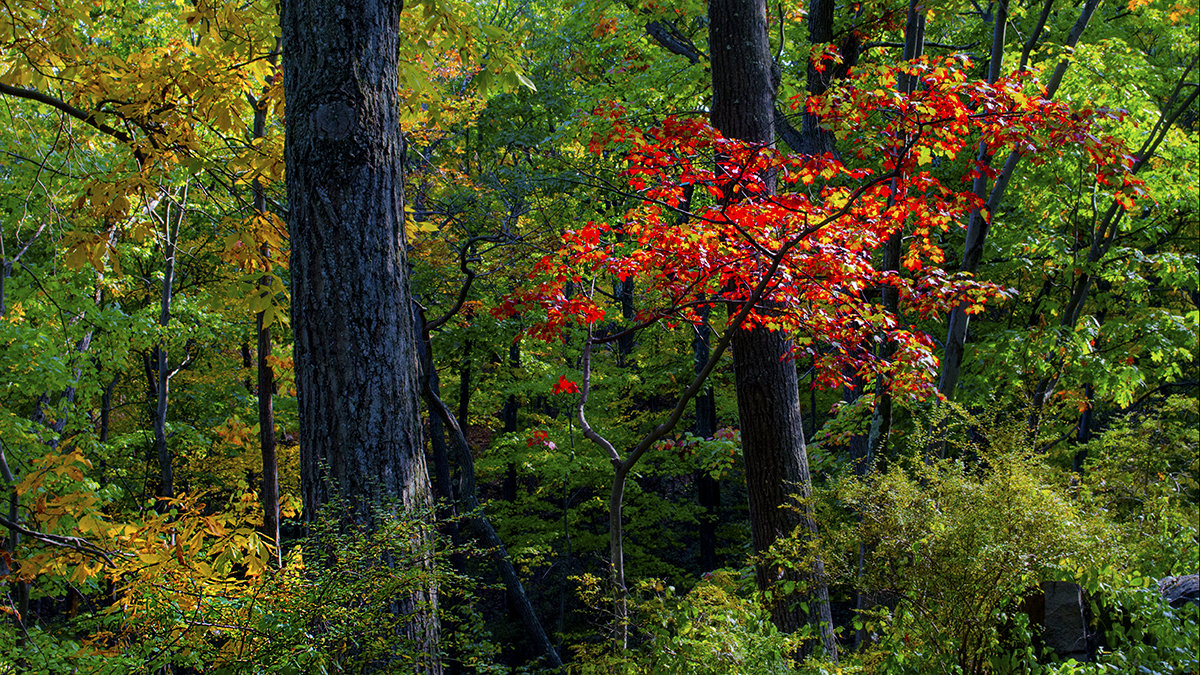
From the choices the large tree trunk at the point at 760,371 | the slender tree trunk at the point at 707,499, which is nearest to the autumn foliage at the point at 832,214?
the large tree trunk at the point at 760,371

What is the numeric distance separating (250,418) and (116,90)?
9835mm

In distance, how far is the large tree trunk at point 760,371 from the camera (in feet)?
15.5

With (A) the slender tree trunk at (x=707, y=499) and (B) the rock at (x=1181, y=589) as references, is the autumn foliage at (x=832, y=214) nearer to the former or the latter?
(B) the rock at (x=1181, y=589)

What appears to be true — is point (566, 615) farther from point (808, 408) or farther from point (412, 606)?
point (412, 606)

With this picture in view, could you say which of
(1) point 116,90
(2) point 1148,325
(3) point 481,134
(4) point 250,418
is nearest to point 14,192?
(4) point 250,418

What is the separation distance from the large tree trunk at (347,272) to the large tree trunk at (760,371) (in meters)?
2.69

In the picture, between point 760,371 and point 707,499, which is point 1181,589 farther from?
point 707,499

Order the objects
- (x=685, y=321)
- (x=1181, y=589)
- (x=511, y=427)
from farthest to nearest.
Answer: (x=511, y=427) → (x=685, y=321) → (x=1181, y=589)

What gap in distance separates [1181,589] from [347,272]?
12.7ft

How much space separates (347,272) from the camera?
9.02 feet

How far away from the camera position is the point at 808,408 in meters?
16.7

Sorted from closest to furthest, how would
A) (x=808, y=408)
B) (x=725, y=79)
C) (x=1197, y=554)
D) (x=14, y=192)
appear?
1. (x=1197, y=554)
2. (x=725, y=79)
3. (x=14, y=192)
4. (x=808, y=408)

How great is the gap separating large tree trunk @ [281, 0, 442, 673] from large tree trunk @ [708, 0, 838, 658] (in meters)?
2.69

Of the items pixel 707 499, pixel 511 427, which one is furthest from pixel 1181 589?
pixel 511 427
